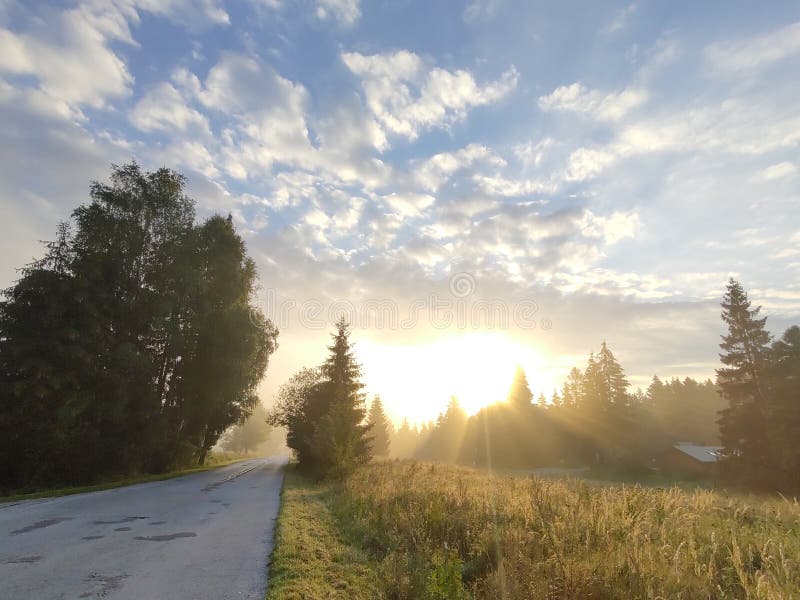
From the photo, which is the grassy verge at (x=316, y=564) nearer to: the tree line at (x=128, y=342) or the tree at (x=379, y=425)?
the tree line at (x=128, y=342)

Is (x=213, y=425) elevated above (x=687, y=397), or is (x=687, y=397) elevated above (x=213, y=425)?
(x=687, y=397)

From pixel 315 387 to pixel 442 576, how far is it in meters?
28.7

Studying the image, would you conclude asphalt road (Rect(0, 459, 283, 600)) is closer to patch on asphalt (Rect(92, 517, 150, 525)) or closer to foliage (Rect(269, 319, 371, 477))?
patch on asphalt (Rect(92, 517, 150, 525))

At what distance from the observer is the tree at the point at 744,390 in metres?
33.5

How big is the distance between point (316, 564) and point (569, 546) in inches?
156

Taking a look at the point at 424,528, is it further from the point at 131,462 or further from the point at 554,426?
the point at 554,426

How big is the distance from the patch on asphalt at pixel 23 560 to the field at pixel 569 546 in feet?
12.1

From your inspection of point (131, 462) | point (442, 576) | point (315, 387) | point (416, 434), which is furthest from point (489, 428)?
point (416, 434)

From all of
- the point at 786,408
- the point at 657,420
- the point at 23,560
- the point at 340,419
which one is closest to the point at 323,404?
the point at 340,419

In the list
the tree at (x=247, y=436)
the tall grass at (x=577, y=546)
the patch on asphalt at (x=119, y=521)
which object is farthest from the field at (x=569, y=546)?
the tree at (x=247, y=436)

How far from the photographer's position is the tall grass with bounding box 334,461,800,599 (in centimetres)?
460

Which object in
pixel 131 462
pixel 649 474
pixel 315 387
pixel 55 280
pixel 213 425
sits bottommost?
pixel 649 474

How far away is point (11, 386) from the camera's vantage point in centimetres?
1744

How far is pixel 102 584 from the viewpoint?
17.7 feet
